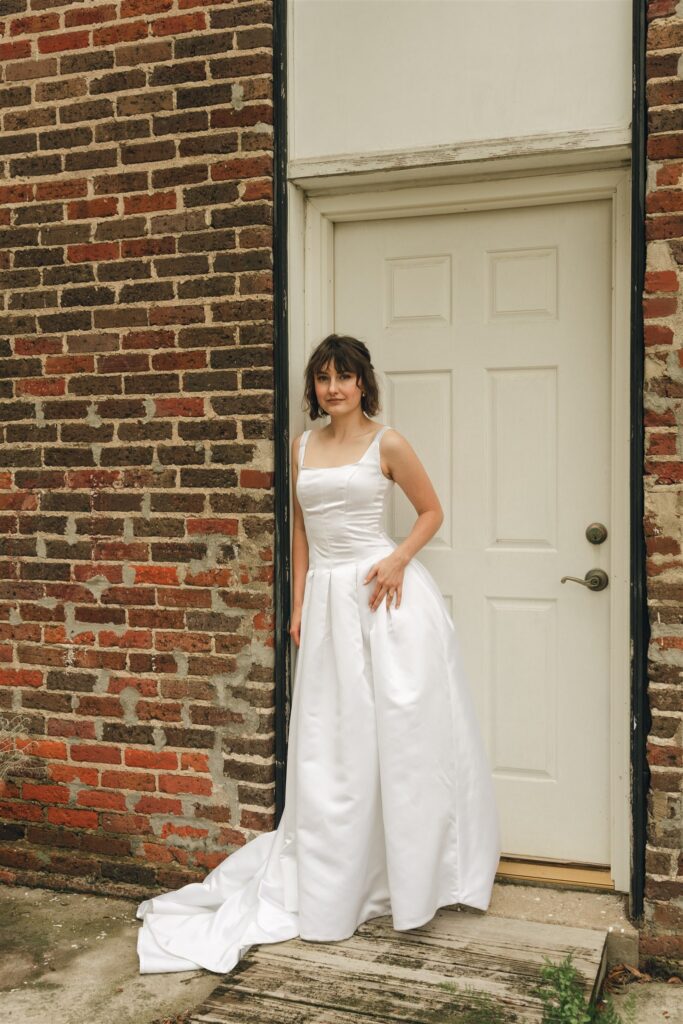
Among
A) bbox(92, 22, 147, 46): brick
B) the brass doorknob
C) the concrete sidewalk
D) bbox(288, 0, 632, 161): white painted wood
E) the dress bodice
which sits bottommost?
the concrete sidewalk

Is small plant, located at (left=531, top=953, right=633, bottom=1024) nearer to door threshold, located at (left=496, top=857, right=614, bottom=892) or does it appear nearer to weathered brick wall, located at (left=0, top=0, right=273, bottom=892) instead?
door threshold, located at (left=496, top=857, right=614, bottom=892)

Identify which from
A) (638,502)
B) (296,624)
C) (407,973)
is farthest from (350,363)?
(407,973)

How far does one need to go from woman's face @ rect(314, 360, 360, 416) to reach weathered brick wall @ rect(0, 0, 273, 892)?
1.16 feet

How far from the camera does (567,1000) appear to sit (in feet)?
9.93

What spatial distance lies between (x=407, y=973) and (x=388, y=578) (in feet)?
4.16

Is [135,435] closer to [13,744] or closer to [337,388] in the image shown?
[337,388]

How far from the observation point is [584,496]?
12.7 ft

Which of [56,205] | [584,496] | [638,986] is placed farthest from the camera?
[56,205]

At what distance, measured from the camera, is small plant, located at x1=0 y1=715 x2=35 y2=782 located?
4363 mm

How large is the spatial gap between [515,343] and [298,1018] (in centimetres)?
246

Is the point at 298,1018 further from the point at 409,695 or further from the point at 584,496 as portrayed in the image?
the point at 584,496

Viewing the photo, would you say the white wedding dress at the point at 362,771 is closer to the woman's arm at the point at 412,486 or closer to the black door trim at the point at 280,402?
the woman's arm at the point at 412,486

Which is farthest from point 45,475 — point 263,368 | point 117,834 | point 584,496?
point 584,496

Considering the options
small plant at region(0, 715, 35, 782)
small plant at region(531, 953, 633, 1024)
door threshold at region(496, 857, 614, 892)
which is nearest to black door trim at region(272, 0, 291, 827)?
door threshold at region(496, 857, 614, 892)
